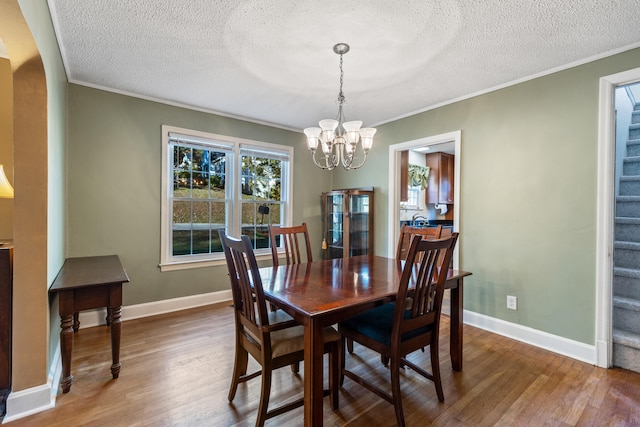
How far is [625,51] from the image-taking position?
89.4 inches

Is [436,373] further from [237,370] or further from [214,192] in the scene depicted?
[214,192]

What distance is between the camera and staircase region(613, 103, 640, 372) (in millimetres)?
2318

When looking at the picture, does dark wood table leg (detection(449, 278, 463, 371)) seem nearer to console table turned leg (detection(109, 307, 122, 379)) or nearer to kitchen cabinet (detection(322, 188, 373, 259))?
kitchen cabinet (detection(322, 188, 373, 259))

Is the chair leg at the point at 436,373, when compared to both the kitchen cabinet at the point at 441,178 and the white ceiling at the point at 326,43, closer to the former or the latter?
the white ceiling at the point at 326,43

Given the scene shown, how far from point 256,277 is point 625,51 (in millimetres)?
3161

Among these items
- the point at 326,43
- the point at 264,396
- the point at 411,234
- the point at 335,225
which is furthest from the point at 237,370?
the point at 335,225

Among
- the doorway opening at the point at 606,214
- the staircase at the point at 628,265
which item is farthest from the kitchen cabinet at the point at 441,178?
the doorway opening at the point at 606,214

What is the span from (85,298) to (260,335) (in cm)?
132

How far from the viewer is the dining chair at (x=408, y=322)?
5.34ft

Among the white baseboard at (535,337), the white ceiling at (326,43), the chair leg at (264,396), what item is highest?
the white ceiling at (326,43)

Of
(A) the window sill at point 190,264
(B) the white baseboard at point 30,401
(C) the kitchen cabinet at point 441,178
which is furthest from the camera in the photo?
(C) the kitchen cabinet at point 441,178

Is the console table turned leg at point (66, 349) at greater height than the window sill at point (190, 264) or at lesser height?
lesser

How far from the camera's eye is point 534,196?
2742 millimetres

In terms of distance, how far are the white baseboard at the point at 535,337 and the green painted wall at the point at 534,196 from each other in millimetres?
48
